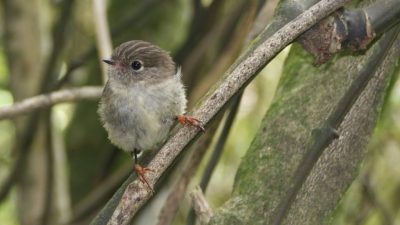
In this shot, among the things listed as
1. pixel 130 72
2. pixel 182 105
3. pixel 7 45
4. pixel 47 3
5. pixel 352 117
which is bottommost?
pixel 352 117

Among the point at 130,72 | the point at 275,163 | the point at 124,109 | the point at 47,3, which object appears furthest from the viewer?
the point at 47,3

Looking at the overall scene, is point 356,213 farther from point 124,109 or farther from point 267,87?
point 124,109

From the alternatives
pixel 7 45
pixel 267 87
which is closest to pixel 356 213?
pixel 267 87

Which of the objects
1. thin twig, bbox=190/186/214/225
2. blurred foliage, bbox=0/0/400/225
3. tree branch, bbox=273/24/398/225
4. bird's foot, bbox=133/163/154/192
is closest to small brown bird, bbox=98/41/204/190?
thin twig, bbox=190/186/214/225

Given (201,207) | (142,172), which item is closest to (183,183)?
(201,207)

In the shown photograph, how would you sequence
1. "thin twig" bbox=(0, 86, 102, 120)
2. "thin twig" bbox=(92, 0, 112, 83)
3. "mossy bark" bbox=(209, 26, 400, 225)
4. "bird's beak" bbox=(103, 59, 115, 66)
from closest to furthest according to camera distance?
"mossy bark" bbox=(209, 26, 400, 225), "thin twig" bbox=(0, 86, 102, 120), "bird's beak" bbox=(103, 59, 115, 66), "thin twig" bbox=(92, 0, 112, 83)

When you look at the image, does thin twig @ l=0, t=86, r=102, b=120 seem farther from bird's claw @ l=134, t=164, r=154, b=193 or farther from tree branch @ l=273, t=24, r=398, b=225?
tree branch @ l=273, t=24, r=398, b=225
